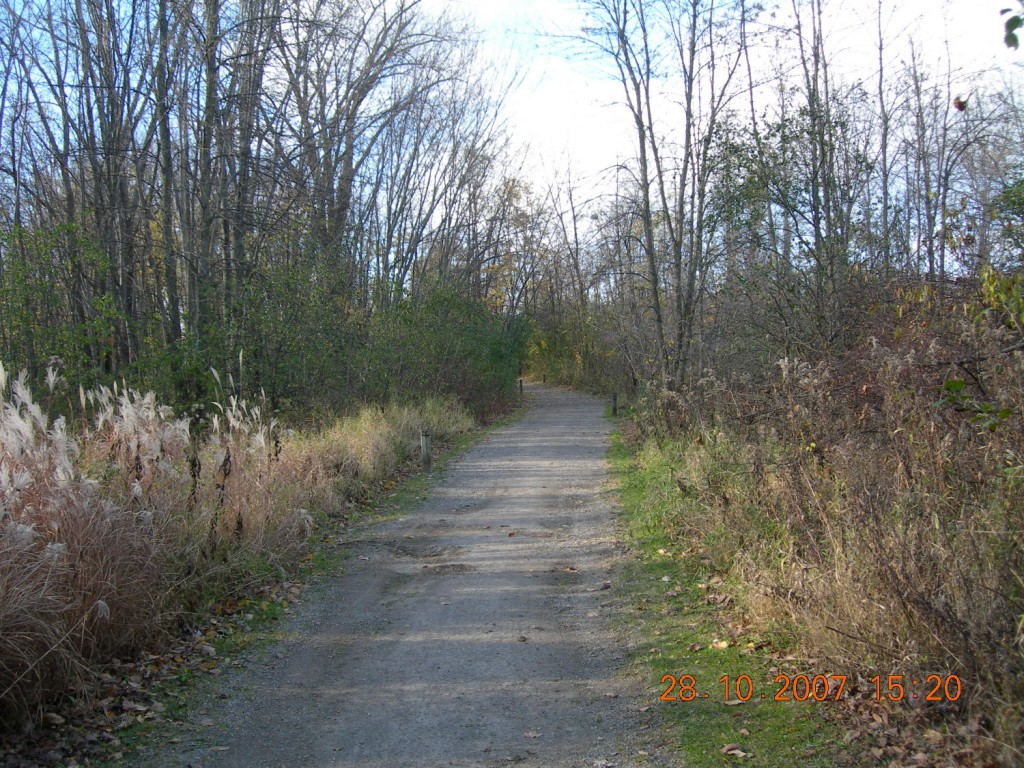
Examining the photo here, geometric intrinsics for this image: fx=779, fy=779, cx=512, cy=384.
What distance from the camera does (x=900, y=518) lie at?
4.97 m

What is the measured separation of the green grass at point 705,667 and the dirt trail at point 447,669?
240 mm

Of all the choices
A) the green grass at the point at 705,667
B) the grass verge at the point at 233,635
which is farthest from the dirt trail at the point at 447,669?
the green grass at the point at 705,667

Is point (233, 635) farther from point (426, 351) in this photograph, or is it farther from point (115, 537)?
point (426, 351)

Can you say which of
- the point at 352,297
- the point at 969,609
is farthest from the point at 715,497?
the point at 352,297

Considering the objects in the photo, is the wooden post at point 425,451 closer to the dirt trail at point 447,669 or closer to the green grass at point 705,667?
the dirt trail at point 447,669

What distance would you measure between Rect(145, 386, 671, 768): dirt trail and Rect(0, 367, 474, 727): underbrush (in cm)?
78

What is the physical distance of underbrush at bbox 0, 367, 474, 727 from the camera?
4.55 meters

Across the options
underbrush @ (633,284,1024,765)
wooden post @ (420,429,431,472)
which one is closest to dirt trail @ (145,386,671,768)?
underbrush @ (633,284,1024,765)

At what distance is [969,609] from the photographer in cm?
402

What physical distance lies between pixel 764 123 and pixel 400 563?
9.55 metres

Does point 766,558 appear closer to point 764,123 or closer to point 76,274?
point 764,123
